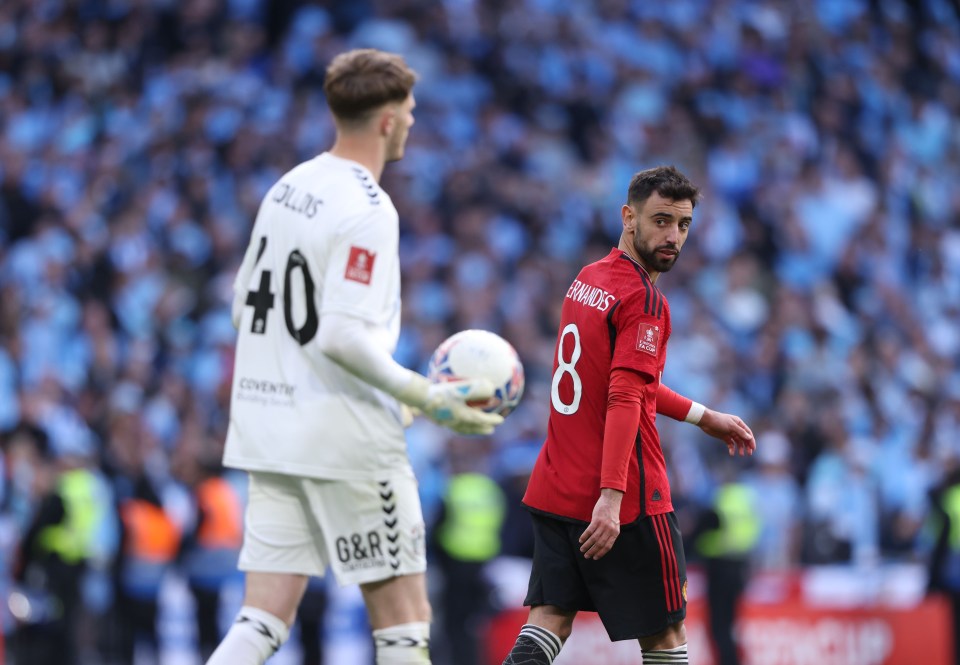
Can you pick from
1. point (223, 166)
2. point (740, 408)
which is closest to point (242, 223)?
point (223, 166)

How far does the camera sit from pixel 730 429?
17.0ft

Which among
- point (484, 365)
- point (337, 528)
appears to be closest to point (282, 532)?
point (337, 528)

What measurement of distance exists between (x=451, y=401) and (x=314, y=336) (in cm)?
48

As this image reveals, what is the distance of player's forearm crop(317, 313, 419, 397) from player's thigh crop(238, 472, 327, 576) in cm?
48

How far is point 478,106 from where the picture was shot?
18.6 meters

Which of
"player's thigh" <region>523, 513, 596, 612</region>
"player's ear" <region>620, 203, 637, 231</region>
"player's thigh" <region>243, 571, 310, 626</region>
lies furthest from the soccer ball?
"player's thigh" <region>243, 571, 310, 626</region>

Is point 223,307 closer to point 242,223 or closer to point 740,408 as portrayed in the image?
point 242,223

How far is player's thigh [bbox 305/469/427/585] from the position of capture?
15.5 feet

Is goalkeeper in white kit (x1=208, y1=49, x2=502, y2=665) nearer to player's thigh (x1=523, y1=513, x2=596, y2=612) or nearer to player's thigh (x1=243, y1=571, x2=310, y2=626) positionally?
player's thigh (x1=243, y1=571, x2=310, y2=626)

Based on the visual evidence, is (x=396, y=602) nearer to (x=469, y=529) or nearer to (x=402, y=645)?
(x=402, y=645)

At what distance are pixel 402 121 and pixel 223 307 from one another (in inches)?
397

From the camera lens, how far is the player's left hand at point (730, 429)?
5.17m

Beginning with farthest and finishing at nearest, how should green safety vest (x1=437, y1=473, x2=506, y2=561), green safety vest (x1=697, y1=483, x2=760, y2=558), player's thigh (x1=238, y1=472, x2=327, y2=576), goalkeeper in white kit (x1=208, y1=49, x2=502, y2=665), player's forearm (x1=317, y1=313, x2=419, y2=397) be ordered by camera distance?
green safety vest (x1=437, y1=473, x2=506, y2=561) → green safety vest (x1=697, y1=483, x2=760, y2=558) → player's thigh (x1=238, y1=472, x2=327, y2=576) → goalkeeper in white kit (x1=208, y1=49, x2=502, y2=665) → player's forearm (x1=317, y1=313, x2=419, y2=397)

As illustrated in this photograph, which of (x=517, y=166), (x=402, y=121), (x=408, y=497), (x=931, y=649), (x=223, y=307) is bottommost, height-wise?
(x=931, y=649)
